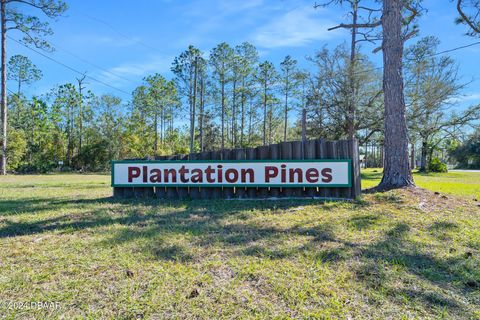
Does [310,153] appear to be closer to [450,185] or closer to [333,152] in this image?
[333,152]

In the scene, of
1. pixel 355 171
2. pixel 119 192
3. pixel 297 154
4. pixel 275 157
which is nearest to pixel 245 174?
pixel 275 157

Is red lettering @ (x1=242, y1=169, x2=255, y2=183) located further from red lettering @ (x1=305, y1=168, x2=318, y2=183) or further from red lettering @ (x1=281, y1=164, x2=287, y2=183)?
red lettering @ (x1=305, y1=168, x2=318, y2=183)

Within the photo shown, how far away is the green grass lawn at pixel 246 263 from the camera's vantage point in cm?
205

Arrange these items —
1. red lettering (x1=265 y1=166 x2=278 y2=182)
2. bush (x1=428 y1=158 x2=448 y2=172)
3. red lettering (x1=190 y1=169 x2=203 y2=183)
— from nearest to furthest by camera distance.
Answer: red lettering (x1=265 y1=166 x2=278 y2=182) < red lettering (x1=190 y1=169 x2=203 y2=183) < bush (x1=428 y1=158 x2=448 y2=172)

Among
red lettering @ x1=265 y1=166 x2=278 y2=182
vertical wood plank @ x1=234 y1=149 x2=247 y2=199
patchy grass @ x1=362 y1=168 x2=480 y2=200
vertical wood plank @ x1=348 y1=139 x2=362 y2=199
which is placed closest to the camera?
vertical wood plank @ x1=348 y1=139 x2=362 y2=199

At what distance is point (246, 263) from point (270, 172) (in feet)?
10.8

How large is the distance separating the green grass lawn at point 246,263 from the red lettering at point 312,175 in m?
0.94

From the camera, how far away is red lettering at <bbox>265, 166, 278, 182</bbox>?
19.3 feet

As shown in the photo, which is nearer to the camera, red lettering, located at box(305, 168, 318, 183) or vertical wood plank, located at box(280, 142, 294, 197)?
red lettering, located at box(305, 168, 318, 183)

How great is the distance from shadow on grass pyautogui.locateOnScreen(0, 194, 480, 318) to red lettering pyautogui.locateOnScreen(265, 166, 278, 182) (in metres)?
0.58

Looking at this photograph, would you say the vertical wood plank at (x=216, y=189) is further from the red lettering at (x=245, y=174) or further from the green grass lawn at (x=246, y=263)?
the green grass lawn at (x=246, y=263)

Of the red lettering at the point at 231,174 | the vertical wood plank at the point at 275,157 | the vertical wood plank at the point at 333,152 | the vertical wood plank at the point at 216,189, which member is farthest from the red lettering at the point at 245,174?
the vertical wood plank at the point at 333,152

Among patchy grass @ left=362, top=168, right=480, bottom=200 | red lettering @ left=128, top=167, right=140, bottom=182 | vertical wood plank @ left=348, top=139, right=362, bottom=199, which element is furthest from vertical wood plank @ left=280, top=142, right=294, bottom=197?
patchy grass @ left=362, top=168, right=480, bottom=200

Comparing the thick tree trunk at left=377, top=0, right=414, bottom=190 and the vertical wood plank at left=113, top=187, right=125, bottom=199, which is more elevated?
the thick tree trunk at left=377, top=0, right=414, bottom=190
